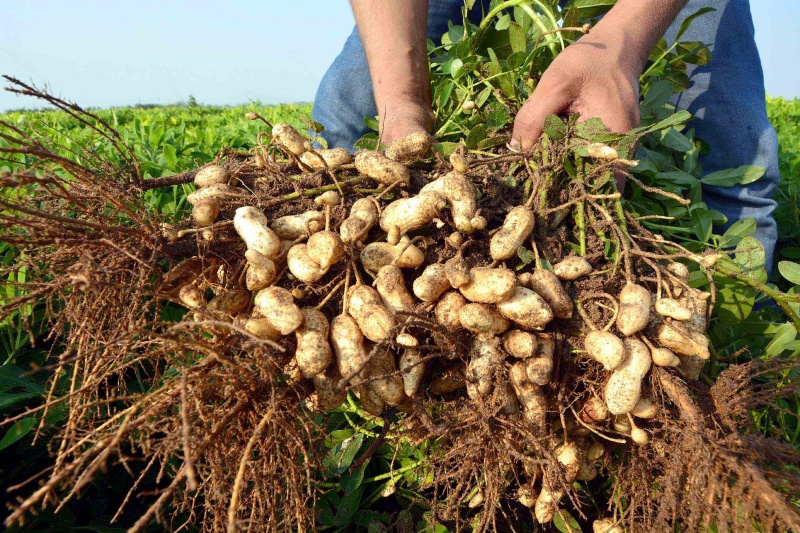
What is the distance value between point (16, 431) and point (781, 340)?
1986 mm

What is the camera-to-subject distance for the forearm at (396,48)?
1510 millimetres

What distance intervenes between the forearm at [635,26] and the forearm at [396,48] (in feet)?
1.69

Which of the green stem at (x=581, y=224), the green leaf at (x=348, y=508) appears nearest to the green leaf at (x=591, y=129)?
the green stem at (x=581, y=224)

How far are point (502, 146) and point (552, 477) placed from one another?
0.87 m

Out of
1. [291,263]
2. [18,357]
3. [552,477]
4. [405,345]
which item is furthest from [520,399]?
[18,357]

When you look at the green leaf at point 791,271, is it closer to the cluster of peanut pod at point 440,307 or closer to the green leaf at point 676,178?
the green leaf at point 676,178

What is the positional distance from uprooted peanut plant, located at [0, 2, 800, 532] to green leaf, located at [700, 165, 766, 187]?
2.19ft

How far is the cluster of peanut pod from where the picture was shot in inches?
38.8

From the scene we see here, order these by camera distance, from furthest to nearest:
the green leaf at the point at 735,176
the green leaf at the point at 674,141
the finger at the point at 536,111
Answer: the green leaf at the point at 735,176
the green leaf at the point at 674,141
the finger at the point at 536,111

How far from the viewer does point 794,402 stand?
156 centimetres

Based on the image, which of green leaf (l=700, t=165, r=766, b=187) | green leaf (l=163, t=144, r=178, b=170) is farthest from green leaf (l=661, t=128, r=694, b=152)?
green leaf (l=163, t=144, r=178, b=170)

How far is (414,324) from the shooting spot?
0.95 meters

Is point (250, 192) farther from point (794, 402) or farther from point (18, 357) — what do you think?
point (794, 402)

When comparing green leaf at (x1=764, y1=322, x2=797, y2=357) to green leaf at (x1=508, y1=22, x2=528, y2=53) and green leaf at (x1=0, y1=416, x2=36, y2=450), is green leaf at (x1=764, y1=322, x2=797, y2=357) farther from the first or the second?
green leaf at (x1=0, y1=416, x2=36, y2=450)
